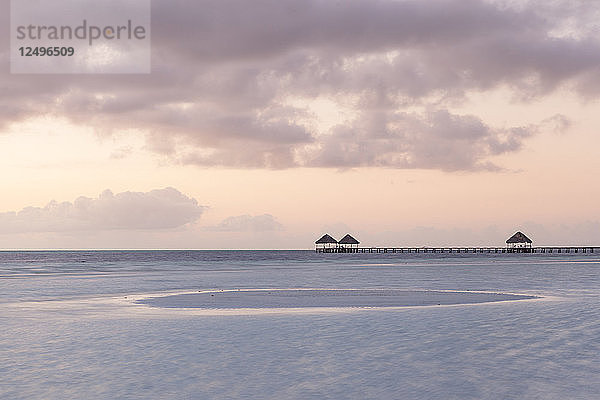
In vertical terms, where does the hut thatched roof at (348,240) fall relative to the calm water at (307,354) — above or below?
above

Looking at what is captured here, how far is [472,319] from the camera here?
23.2 m

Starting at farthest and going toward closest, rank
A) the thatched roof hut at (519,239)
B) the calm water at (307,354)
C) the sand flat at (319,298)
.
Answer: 1. the thatched roof hut at (519,239)
2. the sand flat at (319,298)
3. the calm water at (307,354)

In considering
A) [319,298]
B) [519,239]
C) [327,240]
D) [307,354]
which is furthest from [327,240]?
[307,354]

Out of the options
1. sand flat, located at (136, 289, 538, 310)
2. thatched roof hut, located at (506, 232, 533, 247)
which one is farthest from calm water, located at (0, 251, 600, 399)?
thatched roof hut, located at (506, 232, 533, 247)

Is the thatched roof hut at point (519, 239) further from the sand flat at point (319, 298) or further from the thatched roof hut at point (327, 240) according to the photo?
the sand flat at point (319, 298)

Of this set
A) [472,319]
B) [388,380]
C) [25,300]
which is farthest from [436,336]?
[25,300]

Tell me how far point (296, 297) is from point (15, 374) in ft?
65.7

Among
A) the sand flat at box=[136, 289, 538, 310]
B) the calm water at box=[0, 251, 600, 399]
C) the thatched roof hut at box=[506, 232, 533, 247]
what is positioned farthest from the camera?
the thatched roof hut at box=[506, 232, 533, 247]

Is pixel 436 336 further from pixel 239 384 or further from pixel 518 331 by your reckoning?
pixel 239 384

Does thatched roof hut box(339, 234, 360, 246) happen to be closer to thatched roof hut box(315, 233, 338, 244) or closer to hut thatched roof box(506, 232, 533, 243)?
thatched roof hut box(315, 233, 338, 244)

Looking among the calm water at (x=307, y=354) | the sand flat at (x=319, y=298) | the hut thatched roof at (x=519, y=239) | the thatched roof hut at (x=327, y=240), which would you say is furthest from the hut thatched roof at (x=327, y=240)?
the calm water at (x=307, y=354)

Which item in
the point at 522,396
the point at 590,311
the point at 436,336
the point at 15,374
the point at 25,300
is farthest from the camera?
the point at 25,300

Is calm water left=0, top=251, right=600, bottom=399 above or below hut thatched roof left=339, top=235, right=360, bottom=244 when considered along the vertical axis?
below

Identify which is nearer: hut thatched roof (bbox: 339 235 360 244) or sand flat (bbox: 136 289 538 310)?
sand flat (bbox: 136 289 538 310)
